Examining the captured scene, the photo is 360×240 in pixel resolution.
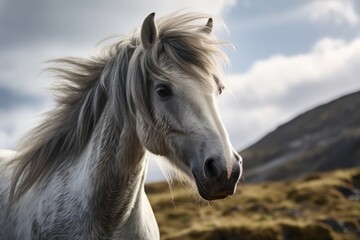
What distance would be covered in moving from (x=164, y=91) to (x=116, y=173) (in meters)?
1.08

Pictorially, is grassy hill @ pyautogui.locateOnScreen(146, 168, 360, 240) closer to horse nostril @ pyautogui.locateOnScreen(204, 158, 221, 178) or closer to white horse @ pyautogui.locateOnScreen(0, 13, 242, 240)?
white horse @ pyautogui.locateOnScreen(0, 13, 242, 240)

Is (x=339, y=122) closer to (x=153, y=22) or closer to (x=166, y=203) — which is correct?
(x=166, y=203)

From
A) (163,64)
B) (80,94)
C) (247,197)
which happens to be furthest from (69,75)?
(247,197)

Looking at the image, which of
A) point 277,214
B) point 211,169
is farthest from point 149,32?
point 277,214

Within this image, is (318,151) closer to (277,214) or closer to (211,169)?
(277,214)

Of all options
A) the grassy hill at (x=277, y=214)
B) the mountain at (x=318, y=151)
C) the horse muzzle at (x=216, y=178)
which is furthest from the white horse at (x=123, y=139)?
the mountain at (x=318, y=151)

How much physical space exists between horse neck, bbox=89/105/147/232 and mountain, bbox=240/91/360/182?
11823cm

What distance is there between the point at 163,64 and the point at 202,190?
1436 millimetres

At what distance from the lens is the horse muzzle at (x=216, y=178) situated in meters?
5.05

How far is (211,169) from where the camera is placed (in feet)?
16.9

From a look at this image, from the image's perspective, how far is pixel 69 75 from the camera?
6883 millimetres

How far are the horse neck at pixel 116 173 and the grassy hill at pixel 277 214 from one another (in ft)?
84.9

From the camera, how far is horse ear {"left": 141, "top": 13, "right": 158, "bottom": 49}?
→ 577 cm

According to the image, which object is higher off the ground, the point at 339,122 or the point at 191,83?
the point at 191,83
